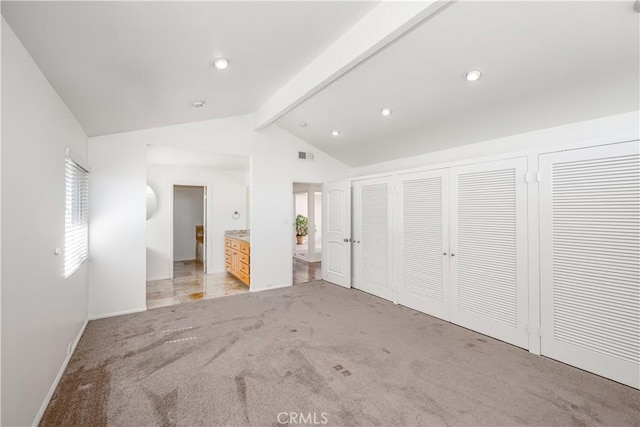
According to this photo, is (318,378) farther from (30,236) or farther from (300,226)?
(300,226)

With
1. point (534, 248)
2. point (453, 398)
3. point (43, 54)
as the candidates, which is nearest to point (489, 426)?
point (453, 398)

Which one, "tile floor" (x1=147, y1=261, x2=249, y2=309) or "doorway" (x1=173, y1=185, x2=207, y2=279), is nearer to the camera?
"tile floor" (x1=147, y1=261, x2=249, y2=309)

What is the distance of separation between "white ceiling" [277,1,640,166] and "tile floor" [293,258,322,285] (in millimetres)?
3256

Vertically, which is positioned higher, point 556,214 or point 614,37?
point 614,37

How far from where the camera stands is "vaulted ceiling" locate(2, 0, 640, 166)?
70.2 inches

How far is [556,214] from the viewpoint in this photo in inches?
103

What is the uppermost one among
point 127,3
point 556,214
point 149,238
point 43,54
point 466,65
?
point 466,65

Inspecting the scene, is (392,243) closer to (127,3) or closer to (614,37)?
(614,37)

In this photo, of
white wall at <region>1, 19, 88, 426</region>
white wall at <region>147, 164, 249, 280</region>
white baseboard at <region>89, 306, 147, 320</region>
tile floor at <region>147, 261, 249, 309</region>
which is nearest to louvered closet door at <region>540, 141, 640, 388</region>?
white wall at <region>1, 19, 88, 426</region>

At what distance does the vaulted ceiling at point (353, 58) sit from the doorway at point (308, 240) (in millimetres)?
3514

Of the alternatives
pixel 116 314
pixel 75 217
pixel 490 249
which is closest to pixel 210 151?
pixel 75 217

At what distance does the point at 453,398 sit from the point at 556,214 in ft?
6.41

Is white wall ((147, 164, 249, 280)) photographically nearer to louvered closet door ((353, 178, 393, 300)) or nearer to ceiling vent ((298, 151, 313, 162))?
ceiling vent ((298, 151, 313, 162))

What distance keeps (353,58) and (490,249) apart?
252cm
